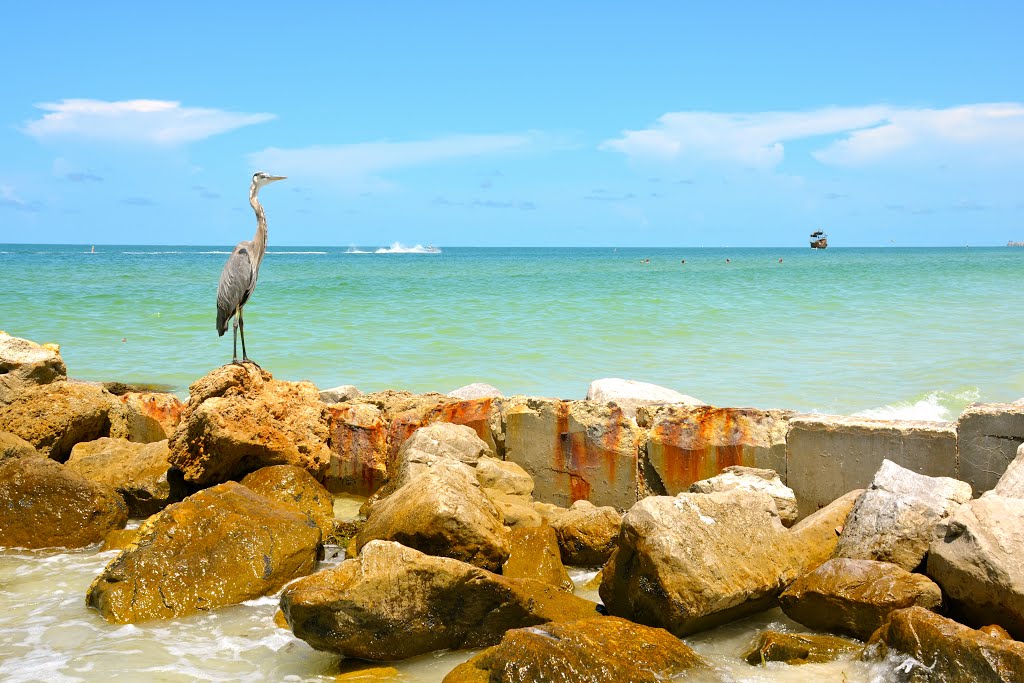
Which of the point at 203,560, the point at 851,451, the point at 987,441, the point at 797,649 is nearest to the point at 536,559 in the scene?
the point at 797,649

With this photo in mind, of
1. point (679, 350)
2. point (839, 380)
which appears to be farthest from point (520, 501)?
point (679, 350)

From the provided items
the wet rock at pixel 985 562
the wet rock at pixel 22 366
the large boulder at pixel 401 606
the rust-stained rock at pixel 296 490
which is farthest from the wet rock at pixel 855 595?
the wet rock at pixel 22 366

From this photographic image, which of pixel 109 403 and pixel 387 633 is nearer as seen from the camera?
pixel 387 633

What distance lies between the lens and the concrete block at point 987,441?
4.67 metres

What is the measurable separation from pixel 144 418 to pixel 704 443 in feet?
16.1

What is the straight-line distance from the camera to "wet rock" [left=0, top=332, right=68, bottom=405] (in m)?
8.02

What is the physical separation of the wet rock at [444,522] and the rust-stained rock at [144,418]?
3.66 metres

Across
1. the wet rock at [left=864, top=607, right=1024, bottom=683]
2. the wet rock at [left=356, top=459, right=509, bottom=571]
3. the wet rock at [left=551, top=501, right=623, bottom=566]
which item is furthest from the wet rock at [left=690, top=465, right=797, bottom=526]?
the wet rock at [left=864, top=607, right=1024, bottom=683]

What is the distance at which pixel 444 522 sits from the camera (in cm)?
436

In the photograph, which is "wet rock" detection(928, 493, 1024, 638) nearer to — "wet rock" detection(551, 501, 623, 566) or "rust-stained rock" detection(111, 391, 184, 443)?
"wet rock" detection(551, 501, 623, 566)

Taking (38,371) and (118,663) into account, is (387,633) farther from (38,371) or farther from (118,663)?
(38,371)

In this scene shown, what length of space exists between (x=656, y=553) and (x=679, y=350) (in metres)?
9.83

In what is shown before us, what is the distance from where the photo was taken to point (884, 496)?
4.31 meters

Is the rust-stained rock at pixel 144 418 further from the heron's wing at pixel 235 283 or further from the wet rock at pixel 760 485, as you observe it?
the wet rock at pixel 760 485
